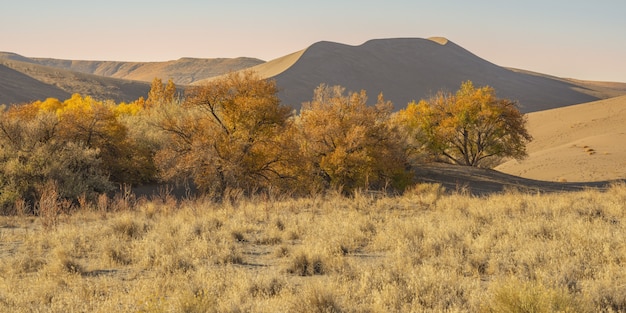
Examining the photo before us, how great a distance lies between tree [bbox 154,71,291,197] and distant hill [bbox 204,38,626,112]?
108638 millimetres

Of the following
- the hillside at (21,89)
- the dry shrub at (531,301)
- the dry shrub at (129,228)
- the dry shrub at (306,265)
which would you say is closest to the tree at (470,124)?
the dry shrub at (129,228)

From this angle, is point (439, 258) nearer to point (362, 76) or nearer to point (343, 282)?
point (343, 282)

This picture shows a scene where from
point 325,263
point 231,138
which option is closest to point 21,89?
point 231,138

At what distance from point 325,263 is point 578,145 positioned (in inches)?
2123

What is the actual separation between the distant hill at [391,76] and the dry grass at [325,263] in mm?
119676

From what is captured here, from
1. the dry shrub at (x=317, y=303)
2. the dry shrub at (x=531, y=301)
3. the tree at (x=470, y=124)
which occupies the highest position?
the tree at (x=470, y=124)

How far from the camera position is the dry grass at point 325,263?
6418 mm

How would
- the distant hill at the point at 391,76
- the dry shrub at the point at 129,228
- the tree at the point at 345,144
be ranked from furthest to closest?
the distant hill at the point at 391,76, the tree at the point at 345,144, the dry shrub at the point at 129,228

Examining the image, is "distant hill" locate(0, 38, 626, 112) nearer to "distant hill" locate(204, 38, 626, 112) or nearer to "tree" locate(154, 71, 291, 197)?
"distant hill" locate(204, 38, 626, 112)

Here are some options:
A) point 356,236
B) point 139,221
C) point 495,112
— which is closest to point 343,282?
point 356,236

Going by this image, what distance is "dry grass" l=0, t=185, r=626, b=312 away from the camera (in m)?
6.42

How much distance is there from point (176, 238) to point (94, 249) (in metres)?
1.66

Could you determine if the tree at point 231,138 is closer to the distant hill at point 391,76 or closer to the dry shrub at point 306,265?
the dry shrub at point 306,265

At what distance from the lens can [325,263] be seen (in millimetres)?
8742
